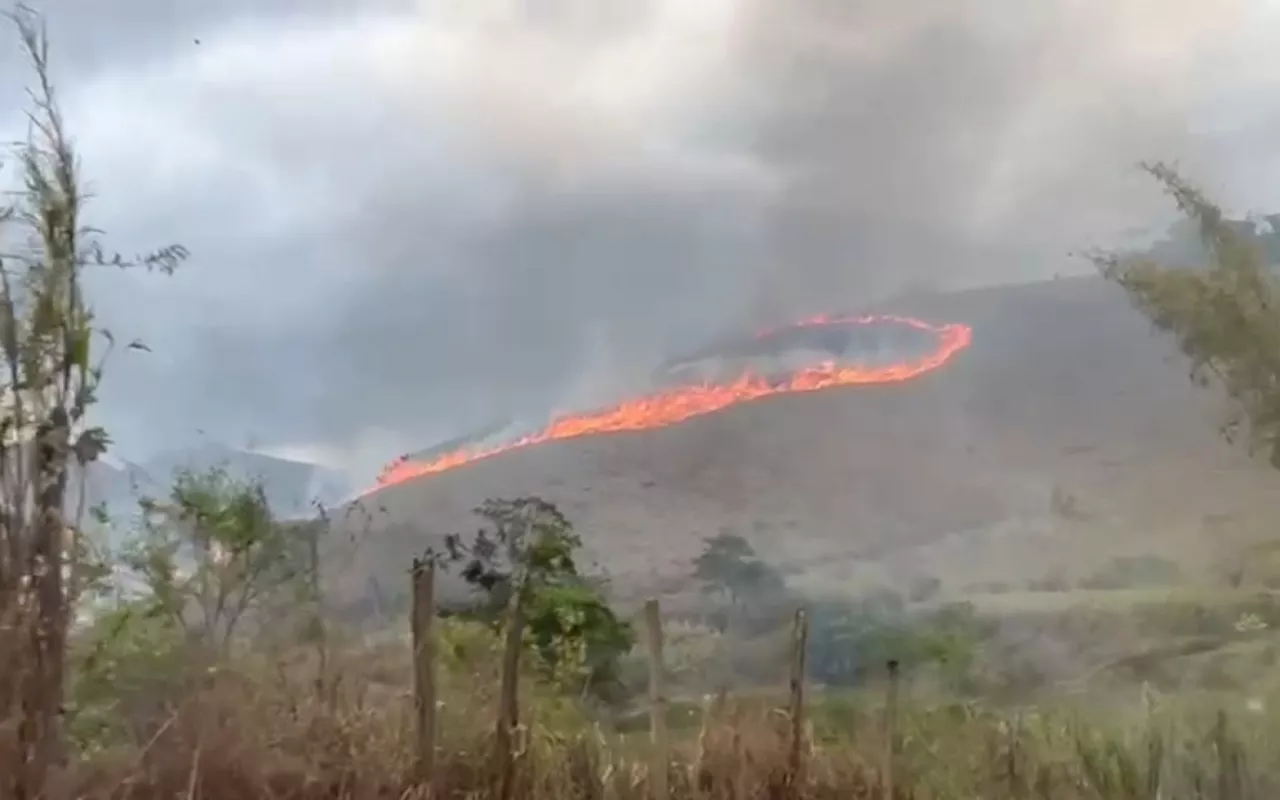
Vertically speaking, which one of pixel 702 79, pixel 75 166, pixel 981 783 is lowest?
pixel 981 783

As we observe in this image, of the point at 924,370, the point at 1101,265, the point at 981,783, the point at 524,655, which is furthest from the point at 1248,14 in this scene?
the point at 524,655

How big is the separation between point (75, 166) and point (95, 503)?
713mm

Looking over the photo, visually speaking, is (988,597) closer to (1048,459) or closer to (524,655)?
(1048,459)

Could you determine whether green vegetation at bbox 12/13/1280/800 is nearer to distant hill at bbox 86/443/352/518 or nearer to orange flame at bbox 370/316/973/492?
distant hill at bbox 86/443/352/518

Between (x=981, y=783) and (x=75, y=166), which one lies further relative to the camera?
(x=981, y=783)

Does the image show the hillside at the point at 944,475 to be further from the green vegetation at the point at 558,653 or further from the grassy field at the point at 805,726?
the grassy field at the point at 805,726

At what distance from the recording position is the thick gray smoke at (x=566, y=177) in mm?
3561

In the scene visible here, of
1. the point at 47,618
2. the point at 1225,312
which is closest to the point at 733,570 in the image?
the point at 1225,312

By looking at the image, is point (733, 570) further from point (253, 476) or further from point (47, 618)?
point (47, 618)

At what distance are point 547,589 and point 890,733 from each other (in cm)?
87

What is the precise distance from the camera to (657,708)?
3.23 metres

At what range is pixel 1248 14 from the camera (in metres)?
3.54

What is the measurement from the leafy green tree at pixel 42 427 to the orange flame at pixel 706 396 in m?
0.94

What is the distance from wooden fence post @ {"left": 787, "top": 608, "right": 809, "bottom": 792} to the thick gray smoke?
0.78 metres
